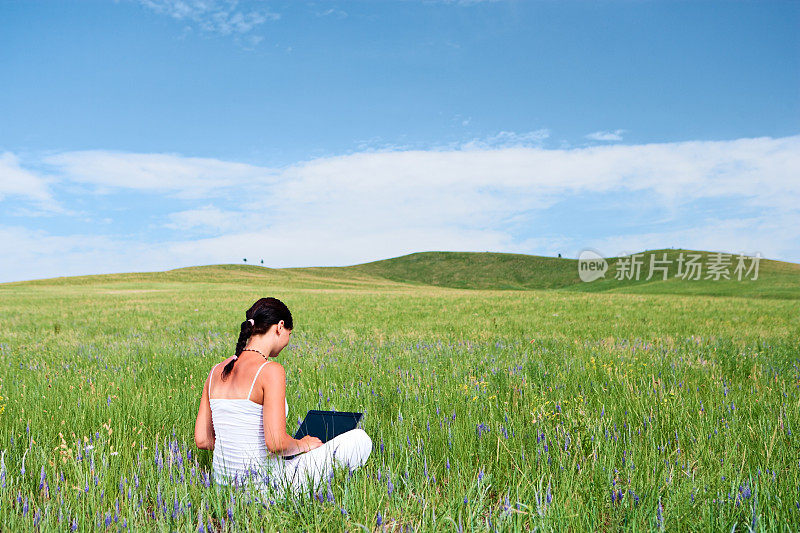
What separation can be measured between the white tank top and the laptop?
22.9 inches

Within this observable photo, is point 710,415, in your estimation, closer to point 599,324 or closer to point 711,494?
point 711,494

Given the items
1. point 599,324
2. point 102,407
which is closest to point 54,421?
point 102,407

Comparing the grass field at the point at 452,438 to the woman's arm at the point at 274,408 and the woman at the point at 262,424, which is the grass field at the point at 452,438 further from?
the woman's arm at the point at 274,408

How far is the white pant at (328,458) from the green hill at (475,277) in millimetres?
55637

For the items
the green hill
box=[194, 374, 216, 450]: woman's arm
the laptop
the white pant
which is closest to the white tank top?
the white pant

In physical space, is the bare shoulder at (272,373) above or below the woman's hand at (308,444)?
above

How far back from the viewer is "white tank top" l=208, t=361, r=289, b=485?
3.02 metres

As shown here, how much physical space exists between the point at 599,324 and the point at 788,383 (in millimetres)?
8292

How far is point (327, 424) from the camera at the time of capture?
12.0 feet

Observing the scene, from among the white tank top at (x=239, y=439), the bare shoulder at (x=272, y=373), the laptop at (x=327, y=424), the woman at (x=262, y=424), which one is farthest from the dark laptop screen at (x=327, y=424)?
the bare shoulder at (x=272, y=373)

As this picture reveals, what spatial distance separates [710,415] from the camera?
4.19m

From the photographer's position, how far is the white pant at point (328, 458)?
9.72ft

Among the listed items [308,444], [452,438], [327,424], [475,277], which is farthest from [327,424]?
[475,277]

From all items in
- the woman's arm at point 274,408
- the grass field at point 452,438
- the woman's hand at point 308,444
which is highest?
the woman's arm at point 274,408
